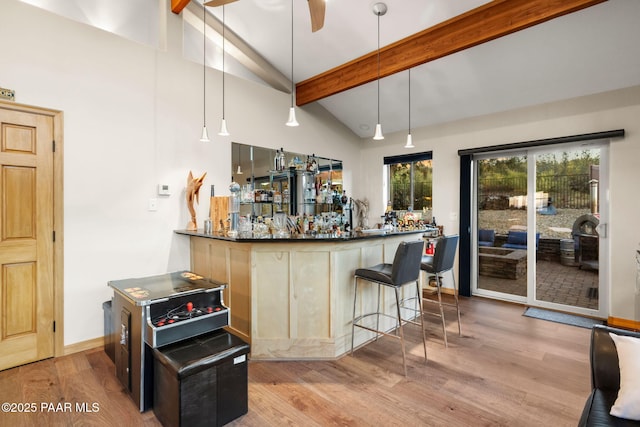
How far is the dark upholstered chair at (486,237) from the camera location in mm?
4934

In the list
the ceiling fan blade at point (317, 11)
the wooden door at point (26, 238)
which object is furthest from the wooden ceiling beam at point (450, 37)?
the wooden door at point (26, 238)

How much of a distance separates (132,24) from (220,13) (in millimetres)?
1035

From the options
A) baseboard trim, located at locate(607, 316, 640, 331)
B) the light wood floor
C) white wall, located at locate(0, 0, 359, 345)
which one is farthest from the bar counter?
baseboard trim, located at locate(607, 316, 640, 331)

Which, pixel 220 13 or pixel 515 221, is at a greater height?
pixel 220 13

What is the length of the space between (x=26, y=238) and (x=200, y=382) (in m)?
2.25

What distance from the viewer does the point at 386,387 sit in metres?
2.42

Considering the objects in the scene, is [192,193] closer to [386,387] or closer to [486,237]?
[386,387]

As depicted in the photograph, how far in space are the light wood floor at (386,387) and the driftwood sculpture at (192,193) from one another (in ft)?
5.00

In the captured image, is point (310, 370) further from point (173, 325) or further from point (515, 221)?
point (515, 221)

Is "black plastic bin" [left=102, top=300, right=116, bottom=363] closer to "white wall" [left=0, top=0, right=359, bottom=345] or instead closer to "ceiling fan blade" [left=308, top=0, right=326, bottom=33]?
"white wall" [left=0, top=0, right=359, bottom=345]

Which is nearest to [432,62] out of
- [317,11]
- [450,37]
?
[450,37]

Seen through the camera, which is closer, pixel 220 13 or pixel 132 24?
pixel 132 24

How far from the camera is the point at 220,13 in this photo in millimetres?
3998

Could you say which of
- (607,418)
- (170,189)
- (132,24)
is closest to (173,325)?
(170,189)
